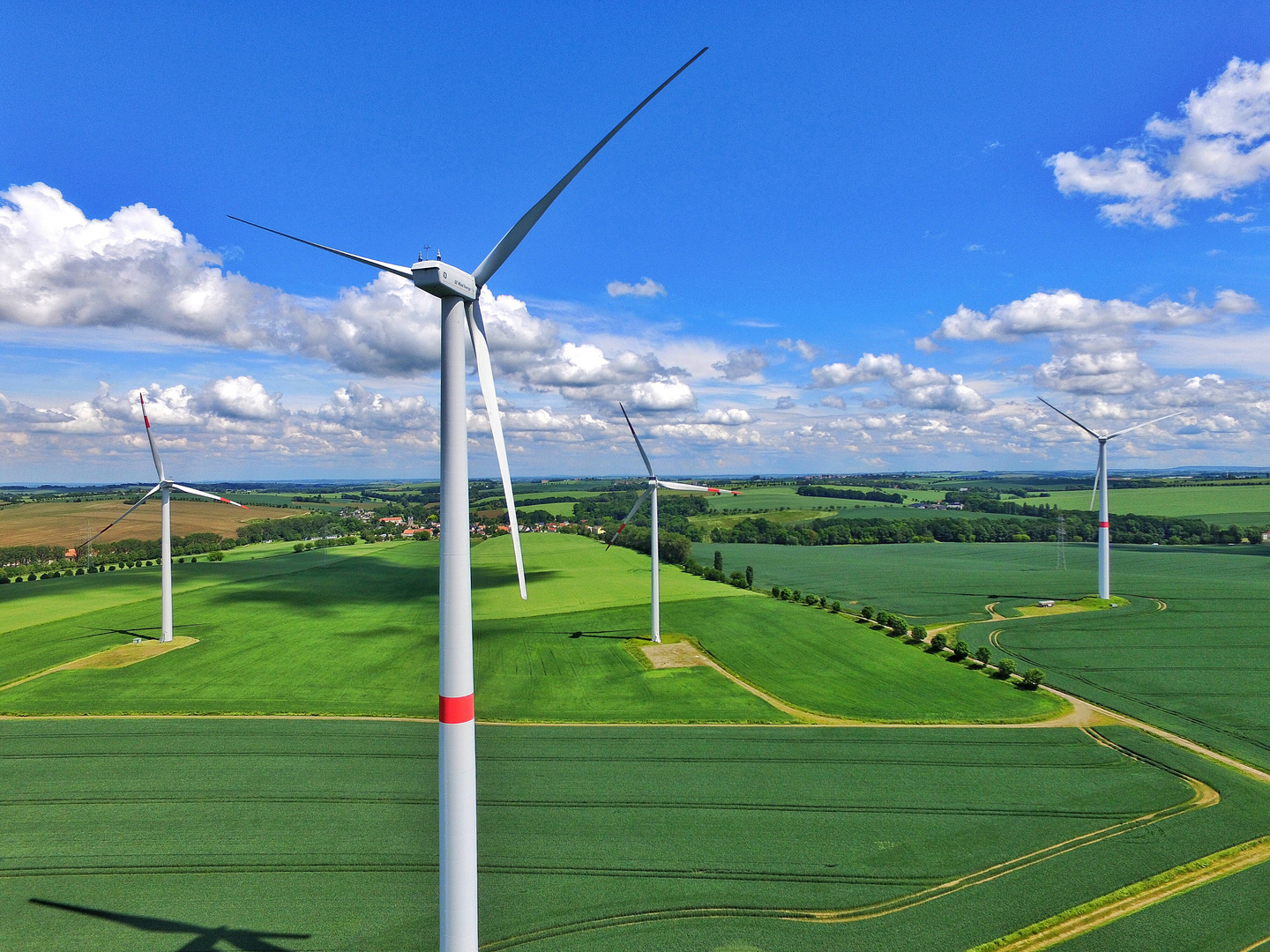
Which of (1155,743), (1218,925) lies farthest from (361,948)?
(1155,743)

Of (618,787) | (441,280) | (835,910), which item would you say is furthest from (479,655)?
(441,280)

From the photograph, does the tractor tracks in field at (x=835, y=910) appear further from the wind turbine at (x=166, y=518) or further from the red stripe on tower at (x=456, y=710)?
the wind turbine at (x=166, y=518)

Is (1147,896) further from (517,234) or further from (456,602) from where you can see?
(517,234)

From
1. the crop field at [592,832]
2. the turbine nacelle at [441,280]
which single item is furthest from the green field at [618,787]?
the turbine nacelle at [441,280]

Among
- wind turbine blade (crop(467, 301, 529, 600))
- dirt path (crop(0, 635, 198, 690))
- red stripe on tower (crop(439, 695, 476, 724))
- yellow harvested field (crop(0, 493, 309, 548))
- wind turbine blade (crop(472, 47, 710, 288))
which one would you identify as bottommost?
dirt path (crop(0, 635, 198, 690))

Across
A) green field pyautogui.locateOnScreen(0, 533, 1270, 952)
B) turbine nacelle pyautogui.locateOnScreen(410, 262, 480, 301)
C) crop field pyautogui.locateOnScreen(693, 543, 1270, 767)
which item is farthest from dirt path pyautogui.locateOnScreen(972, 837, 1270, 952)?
turbine nacelle pyautogui.locateOnScreen(410, 262, 480, 301)

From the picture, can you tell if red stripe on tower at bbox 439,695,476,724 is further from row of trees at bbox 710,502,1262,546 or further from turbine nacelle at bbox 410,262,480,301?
row of trees at bbox 710,502,1262,546

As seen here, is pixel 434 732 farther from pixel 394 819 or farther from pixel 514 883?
pixel 514 883
